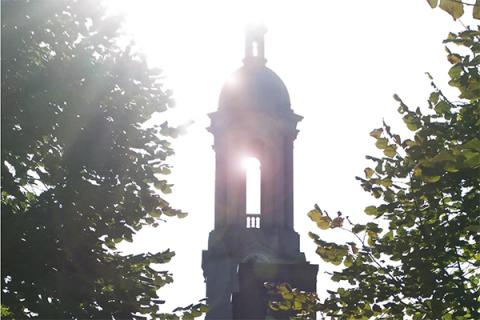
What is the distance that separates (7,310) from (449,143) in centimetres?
527

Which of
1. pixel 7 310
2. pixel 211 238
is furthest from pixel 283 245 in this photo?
pixel 7 310

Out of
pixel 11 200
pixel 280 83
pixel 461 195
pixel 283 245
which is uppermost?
pixel 280 83

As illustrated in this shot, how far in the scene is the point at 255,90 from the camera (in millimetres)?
34250

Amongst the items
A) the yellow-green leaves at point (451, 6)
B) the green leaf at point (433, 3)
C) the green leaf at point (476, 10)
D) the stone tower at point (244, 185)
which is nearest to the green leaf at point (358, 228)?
the green leaf at point (476, 10)

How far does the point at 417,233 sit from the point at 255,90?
2455 centimetres

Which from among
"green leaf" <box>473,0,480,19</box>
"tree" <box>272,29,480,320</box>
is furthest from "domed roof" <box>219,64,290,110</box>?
"green leaf" <box>473,0,480,19</box>

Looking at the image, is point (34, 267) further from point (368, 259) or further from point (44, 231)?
point (368, 259)

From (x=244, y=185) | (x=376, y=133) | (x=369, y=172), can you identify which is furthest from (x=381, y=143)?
(x=244, y=185)

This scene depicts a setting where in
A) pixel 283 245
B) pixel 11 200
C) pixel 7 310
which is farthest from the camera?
pixel 283 245

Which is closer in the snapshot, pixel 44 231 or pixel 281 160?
pixel 44 231

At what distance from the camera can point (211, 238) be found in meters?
33.9

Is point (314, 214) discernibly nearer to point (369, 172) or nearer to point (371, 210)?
point (371, 210)

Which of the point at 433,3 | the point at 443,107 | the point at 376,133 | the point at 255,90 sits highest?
the point at 255,90

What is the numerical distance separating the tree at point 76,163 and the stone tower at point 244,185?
20.3m
